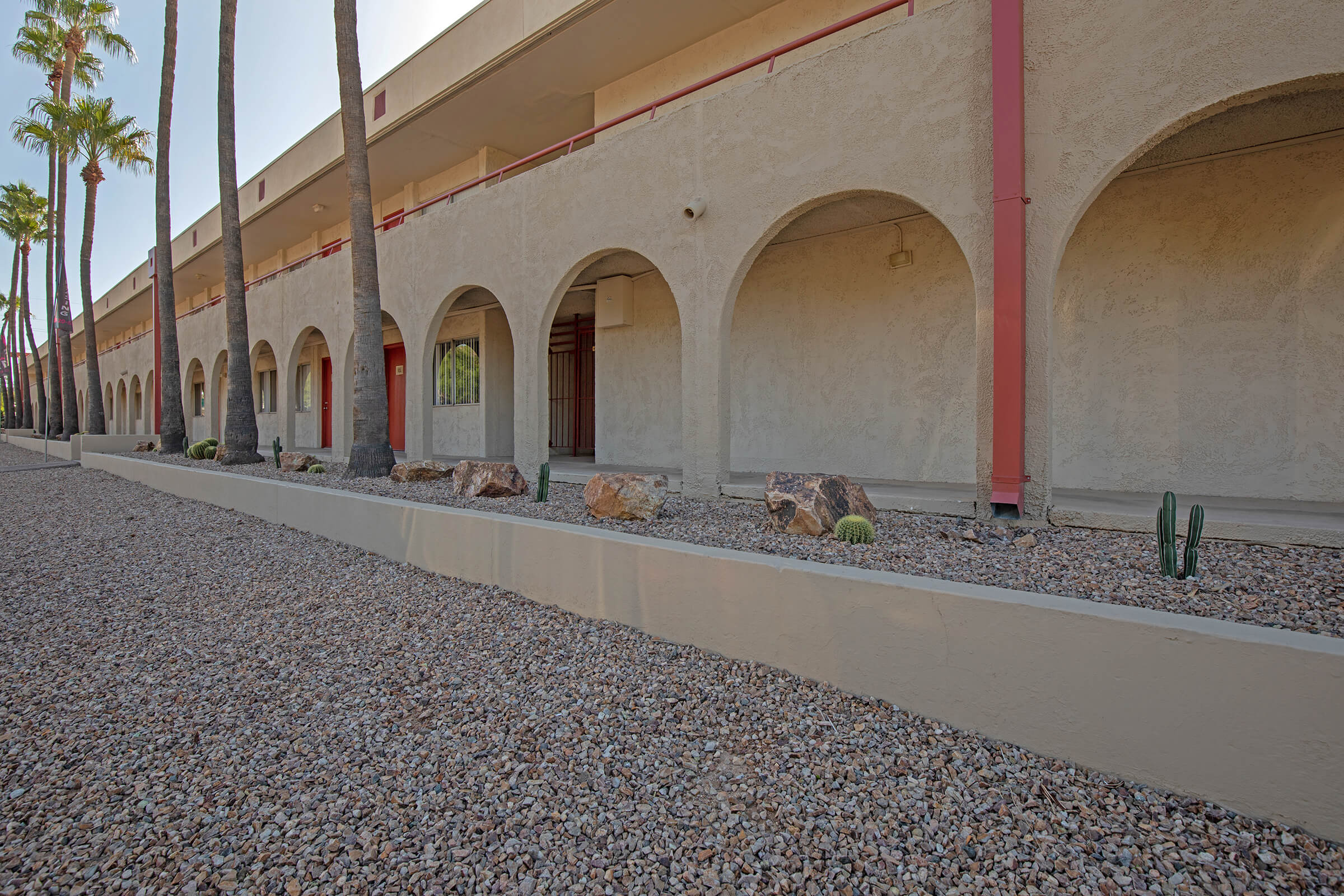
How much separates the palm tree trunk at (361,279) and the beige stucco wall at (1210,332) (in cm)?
901

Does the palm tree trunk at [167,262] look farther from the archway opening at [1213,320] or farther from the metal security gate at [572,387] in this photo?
the archway opening at [1213,320]

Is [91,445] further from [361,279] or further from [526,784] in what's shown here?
[526,784]

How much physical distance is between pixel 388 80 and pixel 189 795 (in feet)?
48.5

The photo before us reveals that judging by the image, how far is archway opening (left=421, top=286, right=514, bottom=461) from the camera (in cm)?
1403

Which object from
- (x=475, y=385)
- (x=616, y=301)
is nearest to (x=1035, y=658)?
(x=616, y=301)

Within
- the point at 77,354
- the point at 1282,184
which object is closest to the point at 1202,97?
the point at 1282,184

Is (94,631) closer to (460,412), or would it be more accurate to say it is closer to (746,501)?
(746,501)

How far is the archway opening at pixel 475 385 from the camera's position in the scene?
1403 cm

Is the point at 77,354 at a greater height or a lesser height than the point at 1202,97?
greater

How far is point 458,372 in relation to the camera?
1512 centimetres

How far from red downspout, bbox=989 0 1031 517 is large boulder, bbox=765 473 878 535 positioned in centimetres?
125

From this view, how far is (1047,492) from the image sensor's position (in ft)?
18.9

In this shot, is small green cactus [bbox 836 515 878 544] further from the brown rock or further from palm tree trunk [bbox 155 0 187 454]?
palm tree trunk [bbox 155 0 187 454]

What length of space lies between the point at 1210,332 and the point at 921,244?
124 inches
